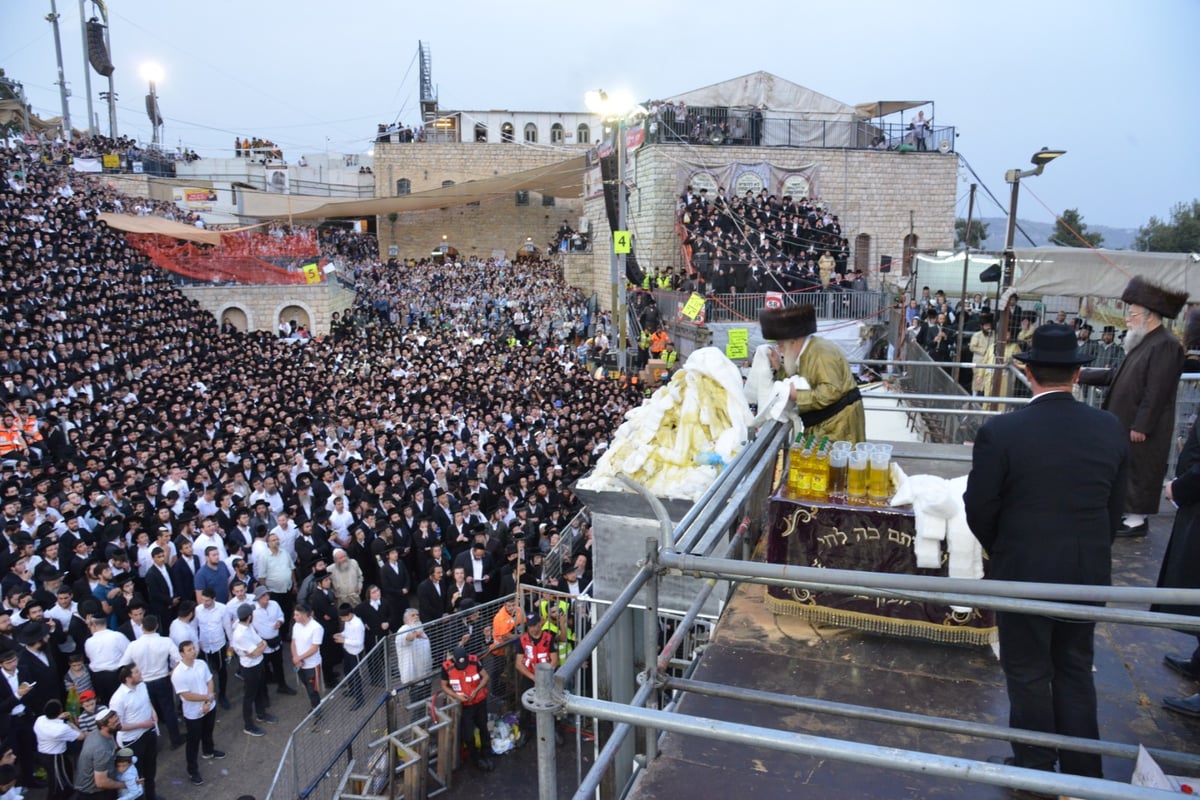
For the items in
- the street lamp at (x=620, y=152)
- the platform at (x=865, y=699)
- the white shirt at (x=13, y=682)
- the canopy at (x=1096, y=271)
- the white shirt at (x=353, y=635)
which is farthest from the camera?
the street lamp at (x=620, y=152)

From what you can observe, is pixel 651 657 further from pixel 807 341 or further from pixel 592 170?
pixel 592 170

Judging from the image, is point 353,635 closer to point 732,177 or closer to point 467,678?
point 467,678

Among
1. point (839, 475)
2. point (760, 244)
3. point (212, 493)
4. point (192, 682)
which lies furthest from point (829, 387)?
point (760, 244)

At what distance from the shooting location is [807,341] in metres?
4.52

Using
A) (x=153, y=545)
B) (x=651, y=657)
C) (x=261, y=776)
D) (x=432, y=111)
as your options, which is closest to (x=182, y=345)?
(x=153, y=545)

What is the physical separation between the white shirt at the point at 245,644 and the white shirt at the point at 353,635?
0.81m

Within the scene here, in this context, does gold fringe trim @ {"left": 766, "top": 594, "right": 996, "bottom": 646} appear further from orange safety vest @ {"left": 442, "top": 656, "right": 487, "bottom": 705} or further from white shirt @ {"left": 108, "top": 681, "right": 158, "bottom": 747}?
white shirt @ {"left": 108, "top": 681, "right": 158, "bottom": 747}

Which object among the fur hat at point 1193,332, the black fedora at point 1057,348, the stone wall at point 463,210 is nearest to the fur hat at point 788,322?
the black fedora at point 1057,348

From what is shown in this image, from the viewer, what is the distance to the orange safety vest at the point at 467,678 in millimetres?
7426

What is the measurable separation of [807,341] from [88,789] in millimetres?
6372

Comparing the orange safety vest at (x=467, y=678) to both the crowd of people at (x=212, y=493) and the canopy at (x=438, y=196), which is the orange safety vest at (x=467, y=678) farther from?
the canopy at (x=438, y=196)

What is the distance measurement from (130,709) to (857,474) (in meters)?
6.15

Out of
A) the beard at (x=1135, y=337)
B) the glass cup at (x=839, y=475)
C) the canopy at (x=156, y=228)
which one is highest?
the canopy at (x=156, y=228)

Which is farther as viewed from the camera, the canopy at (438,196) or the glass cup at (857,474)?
the canopy at (438,196)
